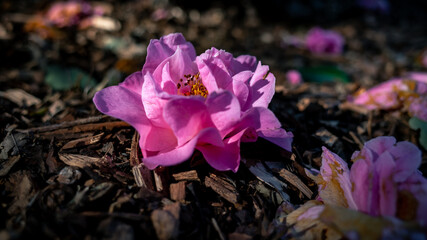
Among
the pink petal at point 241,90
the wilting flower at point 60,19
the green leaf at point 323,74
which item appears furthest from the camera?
the wilting flower at point 60,19

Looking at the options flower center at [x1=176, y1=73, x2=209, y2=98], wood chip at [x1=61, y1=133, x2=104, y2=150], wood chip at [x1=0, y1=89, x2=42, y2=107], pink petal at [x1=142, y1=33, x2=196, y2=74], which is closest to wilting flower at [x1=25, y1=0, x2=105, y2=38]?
Answer: wood chip at [x1=0, y1=89, x2=42, y2=107]

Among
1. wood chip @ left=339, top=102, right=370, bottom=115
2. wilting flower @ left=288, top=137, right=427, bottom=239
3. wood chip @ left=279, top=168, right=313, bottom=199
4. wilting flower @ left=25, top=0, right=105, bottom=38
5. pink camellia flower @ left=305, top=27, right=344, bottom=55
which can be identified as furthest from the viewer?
pink camellia flower @ left=305, top=27, right=344, bottom=55

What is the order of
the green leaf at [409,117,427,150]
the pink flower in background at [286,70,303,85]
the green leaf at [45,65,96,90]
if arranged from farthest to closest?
the pink flower in background at [286,70,303,85] → the green leaf at [45,65,96,90] → the green leaf at [409,117,427,150]

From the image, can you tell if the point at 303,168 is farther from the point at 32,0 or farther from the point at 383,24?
the point at 383,24

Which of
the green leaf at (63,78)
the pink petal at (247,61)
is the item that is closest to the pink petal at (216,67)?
the pink petal at (247,61)

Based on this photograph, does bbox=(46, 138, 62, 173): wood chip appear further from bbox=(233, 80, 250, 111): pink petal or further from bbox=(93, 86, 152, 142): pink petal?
bbox=(233, 80, 250, 111): pink petal

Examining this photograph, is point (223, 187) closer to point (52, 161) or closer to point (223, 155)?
point (223, 155)

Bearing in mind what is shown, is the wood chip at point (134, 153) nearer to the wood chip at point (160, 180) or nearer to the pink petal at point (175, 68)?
the wood chip at point (160, 180)
